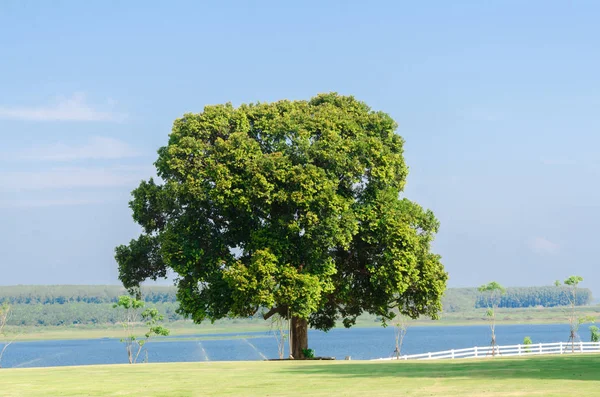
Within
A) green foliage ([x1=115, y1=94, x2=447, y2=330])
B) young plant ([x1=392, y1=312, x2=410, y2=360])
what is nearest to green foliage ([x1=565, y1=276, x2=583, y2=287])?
young plant ([x1=392, y1=312, x2=410, y2=360])

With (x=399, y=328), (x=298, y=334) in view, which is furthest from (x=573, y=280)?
(x=298, y=334)

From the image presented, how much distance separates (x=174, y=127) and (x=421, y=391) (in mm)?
23985

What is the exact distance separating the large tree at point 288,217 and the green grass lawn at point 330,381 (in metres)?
7.37

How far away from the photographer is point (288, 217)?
37.2 metres

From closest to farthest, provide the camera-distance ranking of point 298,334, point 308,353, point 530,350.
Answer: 1. point 308,353
2. point 298,334
3. point 530,350

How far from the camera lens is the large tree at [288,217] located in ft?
121

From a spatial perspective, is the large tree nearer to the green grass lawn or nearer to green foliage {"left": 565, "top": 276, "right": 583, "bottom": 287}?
the green grass lawn

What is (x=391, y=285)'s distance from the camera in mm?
39125

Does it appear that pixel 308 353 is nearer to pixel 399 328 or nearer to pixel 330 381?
pixel 330 381

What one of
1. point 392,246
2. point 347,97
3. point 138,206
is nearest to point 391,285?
point 392,246

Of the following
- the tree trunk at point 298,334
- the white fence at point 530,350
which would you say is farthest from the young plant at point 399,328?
the tree trunk at point 298,334

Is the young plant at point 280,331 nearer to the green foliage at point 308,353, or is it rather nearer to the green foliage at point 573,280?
the green foliage at point 308,353

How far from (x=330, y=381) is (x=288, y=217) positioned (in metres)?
14.1

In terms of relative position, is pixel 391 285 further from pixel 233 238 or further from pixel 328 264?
pixel 233 238
